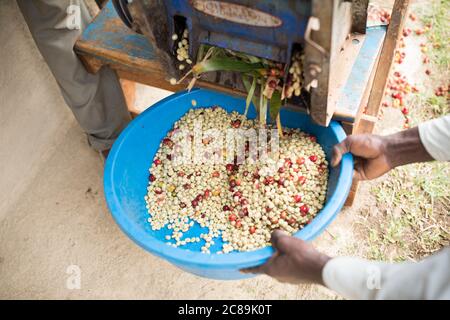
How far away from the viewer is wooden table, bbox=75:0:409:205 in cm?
199

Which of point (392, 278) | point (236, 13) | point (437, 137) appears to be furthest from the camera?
point (437, 137)

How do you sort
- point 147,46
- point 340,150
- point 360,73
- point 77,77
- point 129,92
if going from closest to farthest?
1. point 340,150
2. point 360,73
3. point 147,46
4. point 77,77
5. point 129,92

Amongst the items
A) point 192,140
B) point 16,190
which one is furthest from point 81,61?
point 16,190

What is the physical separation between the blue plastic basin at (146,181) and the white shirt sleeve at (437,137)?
289 mm

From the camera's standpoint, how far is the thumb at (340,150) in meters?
1.86

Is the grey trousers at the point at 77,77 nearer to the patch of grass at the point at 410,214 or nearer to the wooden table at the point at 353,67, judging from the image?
the wooden table at the point at 353,67

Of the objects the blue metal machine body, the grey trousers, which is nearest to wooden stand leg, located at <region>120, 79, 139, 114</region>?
the grey trousers

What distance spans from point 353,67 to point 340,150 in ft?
1.39

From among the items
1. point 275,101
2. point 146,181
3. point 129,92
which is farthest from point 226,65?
point 129,92

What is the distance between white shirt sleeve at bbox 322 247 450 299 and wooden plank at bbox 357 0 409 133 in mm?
880

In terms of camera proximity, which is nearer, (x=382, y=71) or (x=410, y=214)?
(x=382, y=71)

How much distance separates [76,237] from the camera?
8.41 feet

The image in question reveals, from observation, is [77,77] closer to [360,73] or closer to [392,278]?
[360,73]

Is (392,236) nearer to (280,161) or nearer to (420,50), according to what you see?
(280,161)
